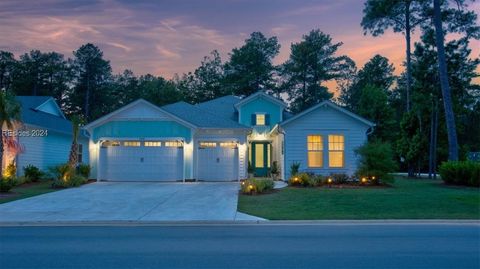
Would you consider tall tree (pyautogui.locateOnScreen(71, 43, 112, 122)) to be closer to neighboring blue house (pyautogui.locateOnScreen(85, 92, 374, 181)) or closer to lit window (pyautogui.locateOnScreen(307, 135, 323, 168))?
neighboring blue house (pyautogui.locateOnScreen(85, 92, 374, 181))

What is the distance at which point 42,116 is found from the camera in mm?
30031

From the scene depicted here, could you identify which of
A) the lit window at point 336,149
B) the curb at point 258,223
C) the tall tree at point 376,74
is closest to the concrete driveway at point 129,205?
the curb at point 258,223

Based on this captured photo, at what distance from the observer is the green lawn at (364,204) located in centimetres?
1427

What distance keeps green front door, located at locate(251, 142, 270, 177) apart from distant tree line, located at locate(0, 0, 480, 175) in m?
9.35

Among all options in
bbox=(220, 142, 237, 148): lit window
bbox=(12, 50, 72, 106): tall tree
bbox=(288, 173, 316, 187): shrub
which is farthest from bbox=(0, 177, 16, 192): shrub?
bbox=(12, 50, 72, 106): tall tree

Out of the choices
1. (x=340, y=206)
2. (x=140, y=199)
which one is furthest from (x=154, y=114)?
(x=340, y=206)

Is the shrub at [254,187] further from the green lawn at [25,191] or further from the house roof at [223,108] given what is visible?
the house roof at [223,108]

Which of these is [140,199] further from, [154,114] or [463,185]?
[463,185]

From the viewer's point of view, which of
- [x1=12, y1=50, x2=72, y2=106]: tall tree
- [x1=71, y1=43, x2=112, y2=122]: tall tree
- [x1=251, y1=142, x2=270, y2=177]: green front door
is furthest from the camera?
[x1=71, y1=43, x2=112, y2=122]: tall tree

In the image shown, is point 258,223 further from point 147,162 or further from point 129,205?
point 147,162

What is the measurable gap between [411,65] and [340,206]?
19941 mm

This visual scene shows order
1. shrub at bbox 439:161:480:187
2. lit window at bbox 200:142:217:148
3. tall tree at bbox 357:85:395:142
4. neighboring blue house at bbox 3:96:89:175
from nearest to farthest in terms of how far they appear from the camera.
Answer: shrub at bbox 439:161:480:187, neighboring blue house at bbox 3:96:89:175, lit window at bbox 200:142:217:148, tall tree at bbox 357:85:395:142

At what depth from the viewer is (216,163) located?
2648 cm

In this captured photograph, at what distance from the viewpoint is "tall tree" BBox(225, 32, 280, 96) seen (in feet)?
176
